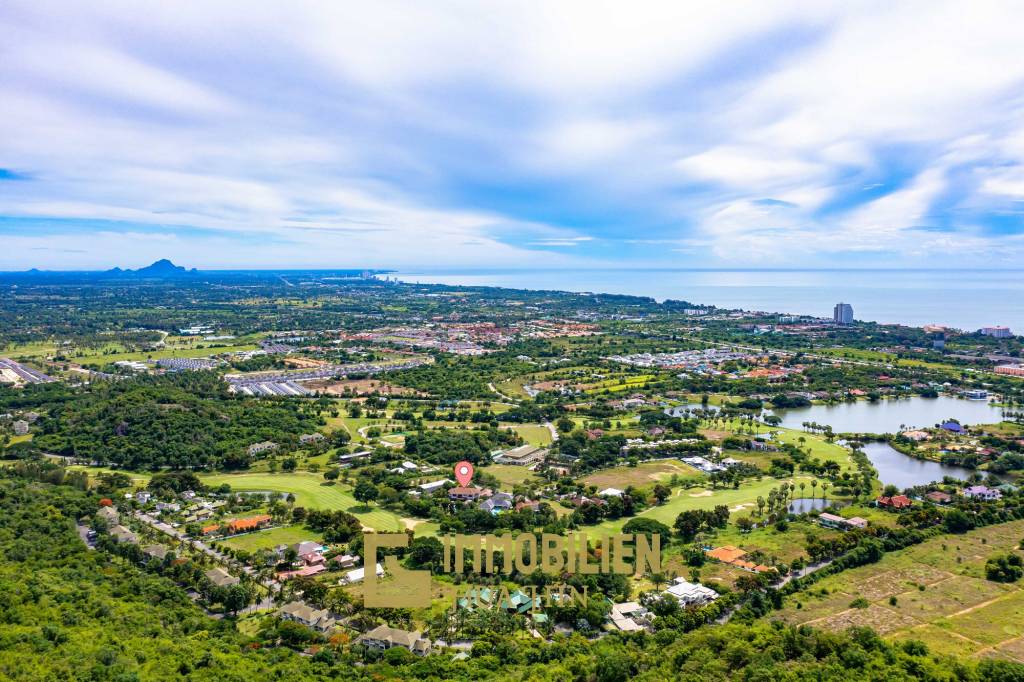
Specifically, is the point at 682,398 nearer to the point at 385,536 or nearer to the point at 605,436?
the point at 605,436

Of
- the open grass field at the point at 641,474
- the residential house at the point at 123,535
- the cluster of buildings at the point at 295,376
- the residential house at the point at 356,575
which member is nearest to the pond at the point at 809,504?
the open grass field at the point at 641,474

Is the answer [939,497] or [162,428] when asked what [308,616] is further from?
[939,497]

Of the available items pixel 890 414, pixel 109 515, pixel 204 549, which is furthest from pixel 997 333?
pixel 109 515

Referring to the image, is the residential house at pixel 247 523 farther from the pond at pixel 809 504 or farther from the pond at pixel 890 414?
the pond at pixel 890 414

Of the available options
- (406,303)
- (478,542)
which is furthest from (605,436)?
(406,303)

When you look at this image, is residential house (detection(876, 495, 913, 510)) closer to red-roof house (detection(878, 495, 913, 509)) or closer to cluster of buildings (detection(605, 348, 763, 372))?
red-roof house (detection(878, 495, 913, 509))

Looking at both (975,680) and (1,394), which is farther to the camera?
(1,394)

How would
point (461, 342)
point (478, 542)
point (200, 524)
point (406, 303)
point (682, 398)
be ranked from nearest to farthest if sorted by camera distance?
point (478, 542) < point (200, 524) < point (682, 398) < point (461, 342) < point (406, 303)

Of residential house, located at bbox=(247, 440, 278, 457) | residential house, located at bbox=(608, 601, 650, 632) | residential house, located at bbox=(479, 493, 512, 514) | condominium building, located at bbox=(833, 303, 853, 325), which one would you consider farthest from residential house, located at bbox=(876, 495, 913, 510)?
condominium building, located at bbox=(833, 303, 853, 325)
